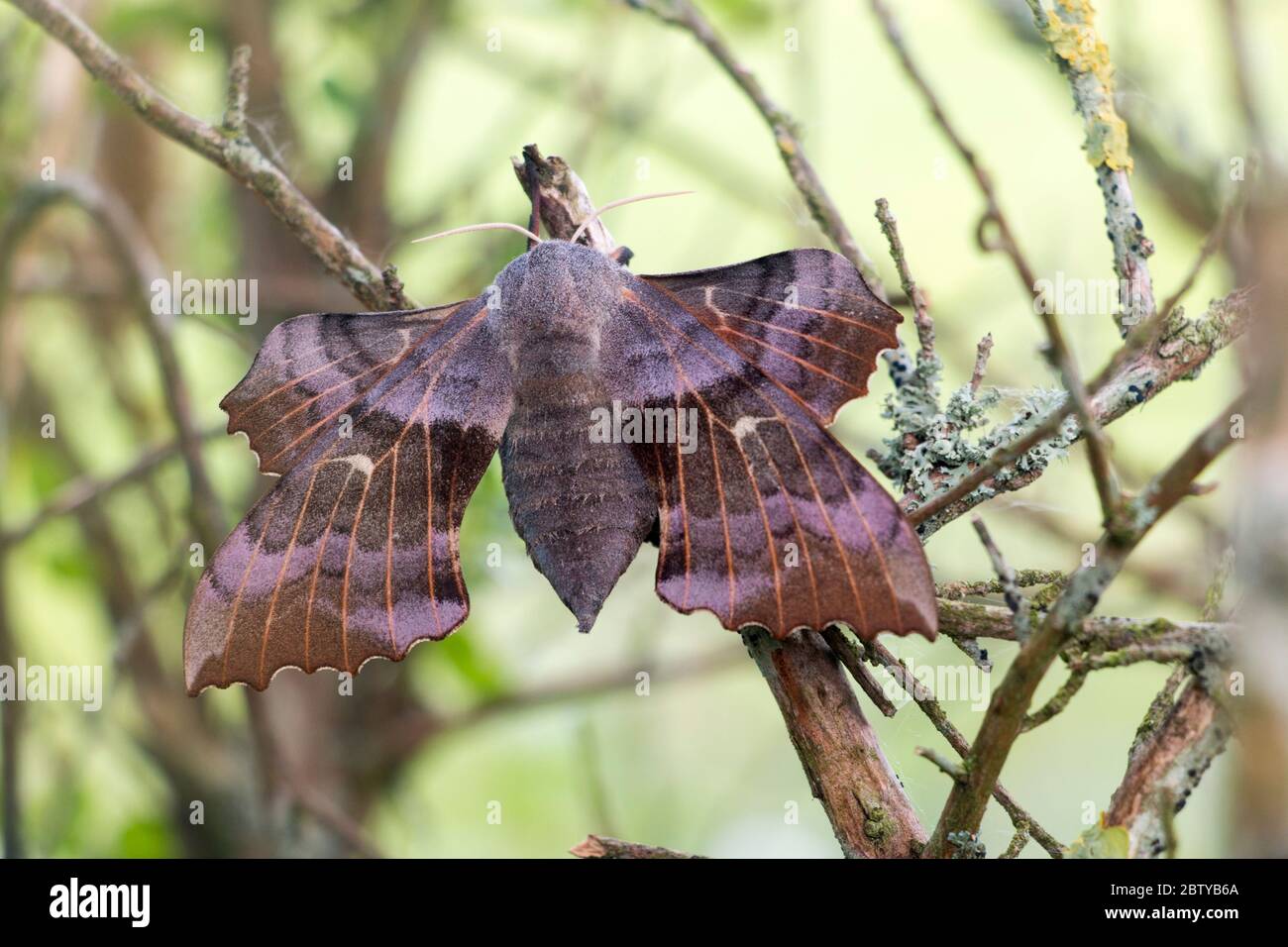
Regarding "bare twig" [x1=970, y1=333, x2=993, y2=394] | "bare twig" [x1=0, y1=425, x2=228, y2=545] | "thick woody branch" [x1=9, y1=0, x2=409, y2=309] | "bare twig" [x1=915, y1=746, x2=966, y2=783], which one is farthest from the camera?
"bare twig" [x1=0, y1=425, x2=228, y2=545]

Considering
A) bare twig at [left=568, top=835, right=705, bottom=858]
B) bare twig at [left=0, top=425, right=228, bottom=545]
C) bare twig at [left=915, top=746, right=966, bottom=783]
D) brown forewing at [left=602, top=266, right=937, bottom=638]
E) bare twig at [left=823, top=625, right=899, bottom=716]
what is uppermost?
bare twig at [left=0, top=425, right=228, bottom=545]

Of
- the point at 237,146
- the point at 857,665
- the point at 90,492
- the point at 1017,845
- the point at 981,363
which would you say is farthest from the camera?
the point at 90,492

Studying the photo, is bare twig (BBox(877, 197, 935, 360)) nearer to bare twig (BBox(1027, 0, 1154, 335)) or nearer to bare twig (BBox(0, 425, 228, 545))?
bare twig (BBox(1027, 0, 1154, 335))

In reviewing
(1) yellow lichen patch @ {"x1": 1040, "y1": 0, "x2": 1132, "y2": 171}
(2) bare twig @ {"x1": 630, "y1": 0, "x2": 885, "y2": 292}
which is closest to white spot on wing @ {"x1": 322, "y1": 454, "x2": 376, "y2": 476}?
(2) bare twig @ {"x1": 630, "y1": 0, "x2": 885, "y2": 292}

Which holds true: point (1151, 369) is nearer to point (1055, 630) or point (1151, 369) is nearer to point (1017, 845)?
point (1055, 630)

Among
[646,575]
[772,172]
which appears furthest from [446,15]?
[646,575]

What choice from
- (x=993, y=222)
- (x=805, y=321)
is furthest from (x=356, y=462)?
(x=993, y=222)

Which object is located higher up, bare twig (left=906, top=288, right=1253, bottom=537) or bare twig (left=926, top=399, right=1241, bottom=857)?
bare twig (left=906, top=288, right=1253, bottom=537)

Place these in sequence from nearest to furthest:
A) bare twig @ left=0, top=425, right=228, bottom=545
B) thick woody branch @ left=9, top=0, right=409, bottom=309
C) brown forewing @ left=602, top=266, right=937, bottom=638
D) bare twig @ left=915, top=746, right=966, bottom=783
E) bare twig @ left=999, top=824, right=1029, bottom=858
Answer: bare twig @ left=915, top=746, right=966, bottom=783
bare twig @ left=999, top=824, right=1029, bottom=858
brown forewing @ left=602, top=266, right=937, bottom=638
thick woody branch @ left=9, top=0, right=409, bottom=309
bare twig @ left=0, top=425, right=228, bottom=545
